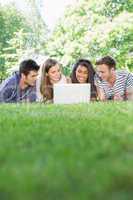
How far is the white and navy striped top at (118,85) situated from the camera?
32.1 feet

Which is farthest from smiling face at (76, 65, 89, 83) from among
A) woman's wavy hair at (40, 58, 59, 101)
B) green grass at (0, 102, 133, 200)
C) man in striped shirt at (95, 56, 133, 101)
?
green grass at (0, 102, 133, 200)

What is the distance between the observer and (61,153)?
6.21 feet

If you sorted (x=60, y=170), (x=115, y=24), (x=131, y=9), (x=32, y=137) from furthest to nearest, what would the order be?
1. (x=131, y=9)
2. (x=115, y=24)
3. (x=32, y=137)
4. (x=60, y=170)

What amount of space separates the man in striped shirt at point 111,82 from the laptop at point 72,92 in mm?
1574

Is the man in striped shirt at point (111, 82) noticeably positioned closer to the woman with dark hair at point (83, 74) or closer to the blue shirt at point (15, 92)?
the woman with dark hair at point (83, 74)

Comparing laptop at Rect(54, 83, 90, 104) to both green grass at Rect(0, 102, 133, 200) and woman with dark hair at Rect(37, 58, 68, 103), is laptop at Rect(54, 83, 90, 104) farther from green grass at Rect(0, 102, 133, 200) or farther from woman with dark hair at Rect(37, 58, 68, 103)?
green grass at Rect(0, 102, 133, 200)

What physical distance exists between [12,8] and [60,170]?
220 feet

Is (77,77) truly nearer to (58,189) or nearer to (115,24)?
(58,189)

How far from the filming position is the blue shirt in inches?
375

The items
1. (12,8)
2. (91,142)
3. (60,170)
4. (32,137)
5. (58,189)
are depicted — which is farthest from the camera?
(12,8)

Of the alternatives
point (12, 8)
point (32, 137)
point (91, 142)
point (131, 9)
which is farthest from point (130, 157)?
point (12, 8)

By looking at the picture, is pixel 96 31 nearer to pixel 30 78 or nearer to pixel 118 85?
pixel 118 85

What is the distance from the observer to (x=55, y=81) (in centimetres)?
968

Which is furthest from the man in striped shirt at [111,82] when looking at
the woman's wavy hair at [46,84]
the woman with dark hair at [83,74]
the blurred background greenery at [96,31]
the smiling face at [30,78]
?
the blurred background greenery at [96,31]
